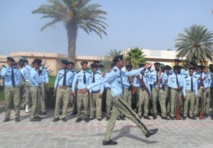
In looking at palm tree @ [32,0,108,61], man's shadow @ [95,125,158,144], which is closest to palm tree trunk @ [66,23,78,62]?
palm tree @ [32,0,108,61]

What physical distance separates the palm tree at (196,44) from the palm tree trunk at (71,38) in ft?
46.8

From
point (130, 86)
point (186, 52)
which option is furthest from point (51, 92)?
point (186, 52)

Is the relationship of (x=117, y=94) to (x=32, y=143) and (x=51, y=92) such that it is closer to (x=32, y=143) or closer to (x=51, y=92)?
(x=32, y=143)

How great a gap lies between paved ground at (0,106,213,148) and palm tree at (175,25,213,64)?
27.1 m

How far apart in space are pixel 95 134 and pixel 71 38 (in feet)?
69.8

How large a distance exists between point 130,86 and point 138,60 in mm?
20591

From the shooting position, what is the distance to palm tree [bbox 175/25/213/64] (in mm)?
35062

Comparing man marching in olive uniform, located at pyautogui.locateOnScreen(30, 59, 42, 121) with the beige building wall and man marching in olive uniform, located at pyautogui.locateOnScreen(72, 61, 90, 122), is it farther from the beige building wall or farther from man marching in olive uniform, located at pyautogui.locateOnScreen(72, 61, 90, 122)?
the beige building wall

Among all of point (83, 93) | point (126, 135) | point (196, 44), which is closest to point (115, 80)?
point (126, 135)

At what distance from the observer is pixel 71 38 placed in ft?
91.7

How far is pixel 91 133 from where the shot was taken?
7.58 m

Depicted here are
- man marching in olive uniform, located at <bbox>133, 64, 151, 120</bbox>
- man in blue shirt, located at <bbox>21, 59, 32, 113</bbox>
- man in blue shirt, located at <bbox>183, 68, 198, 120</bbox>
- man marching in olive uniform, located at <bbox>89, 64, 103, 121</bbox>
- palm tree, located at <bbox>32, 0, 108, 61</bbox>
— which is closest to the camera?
man in blue shirt, located at <bbox>21, 59, 32, 113</bbox>

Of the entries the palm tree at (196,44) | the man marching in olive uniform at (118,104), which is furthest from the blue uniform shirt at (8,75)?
the palm tree at (196,44)

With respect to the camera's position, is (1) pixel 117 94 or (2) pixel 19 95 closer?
(1) pixel 117 94
